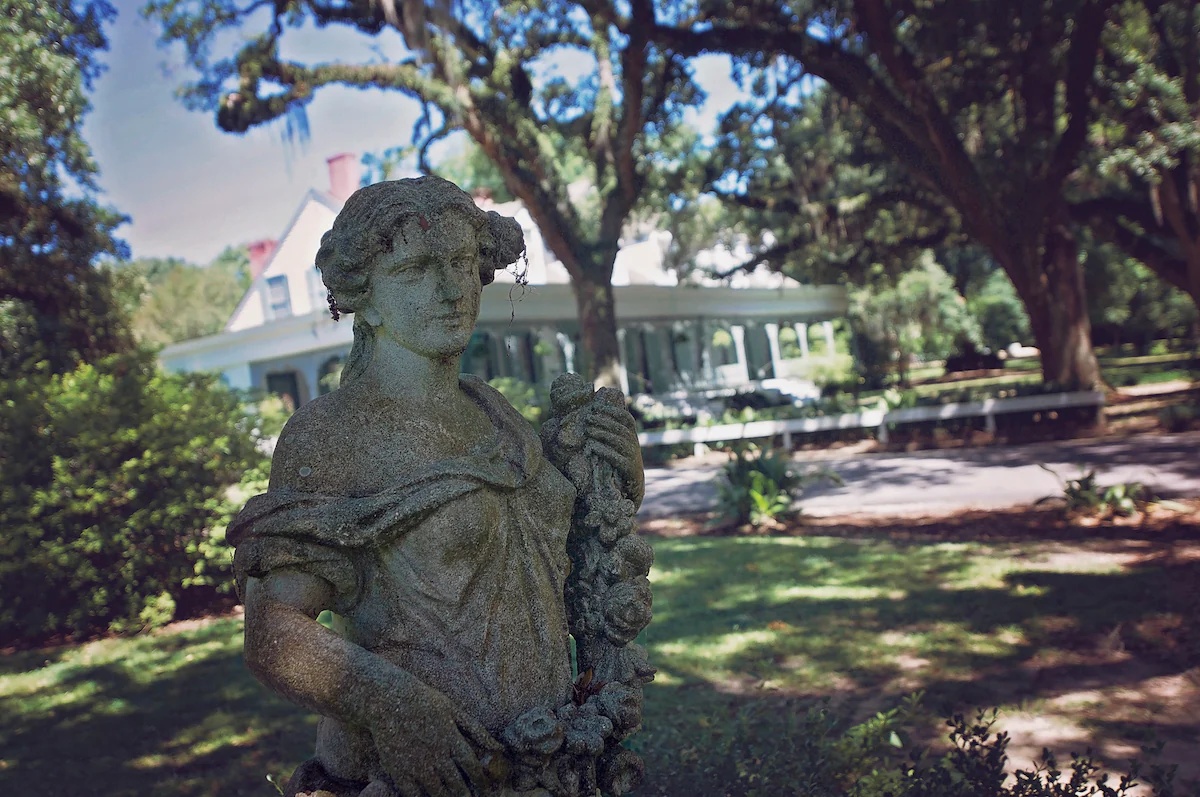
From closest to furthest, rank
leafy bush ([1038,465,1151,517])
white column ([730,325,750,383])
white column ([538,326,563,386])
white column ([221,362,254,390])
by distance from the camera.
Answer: leafy bush ([1038,465,1151,517])
white column ([538,326,563,386])
white column ([221,362,254,390])
white column ([730,325,750,383])

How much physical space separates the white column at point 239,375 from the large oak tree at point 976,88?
13819 mm

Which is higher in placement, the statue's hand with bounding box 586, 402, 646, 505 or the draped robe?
the statue's hand with bounding box 586, 402, 646, 505

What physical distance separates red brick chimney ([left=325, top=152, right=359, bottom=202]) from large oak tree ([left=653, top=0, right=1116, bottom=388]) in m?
14.8

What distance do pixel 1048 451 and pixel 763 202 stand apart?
8.77 metres

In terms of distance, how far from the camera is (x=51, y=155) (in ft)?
38.9

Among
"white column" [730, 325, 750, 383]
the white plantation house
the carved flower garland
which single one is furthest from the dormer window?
the carved flower garland

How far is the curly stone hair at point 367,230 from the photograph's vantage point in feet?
7.18

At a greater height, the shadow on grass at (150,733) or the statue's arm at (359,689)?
the statue's arm at (359,689)

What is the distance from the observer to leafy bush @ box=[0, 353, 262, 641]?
7.92m

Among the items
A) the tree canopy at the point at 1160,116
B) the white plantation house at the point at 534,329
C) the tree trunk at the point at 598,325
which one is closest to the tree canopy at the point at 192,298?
the white plantation house at the point at 534,329

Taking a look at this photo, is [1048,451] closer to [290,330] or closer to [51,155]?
[51,155]

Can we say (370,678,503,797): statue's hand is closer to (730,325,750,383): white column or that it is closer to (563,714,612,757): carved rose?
(563,714,612,757): carved rose

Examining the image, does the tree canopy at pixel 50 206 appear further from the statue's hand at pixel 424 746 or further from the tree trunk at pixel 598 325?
the statue's hand at pixel 424 746

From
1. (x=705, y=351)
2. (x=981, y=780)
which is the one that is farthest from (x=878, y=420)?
(x=981, y=780)
